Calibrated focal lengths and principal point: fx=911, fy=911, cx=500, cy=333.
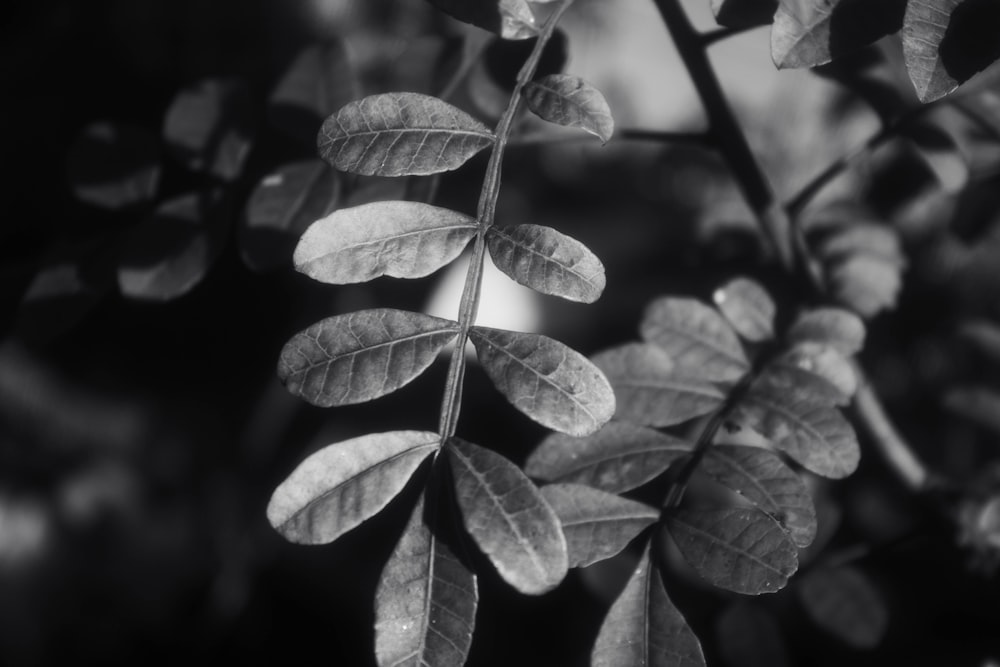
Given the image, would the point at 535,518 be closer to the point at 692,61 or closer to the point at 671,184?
the point at 692,61

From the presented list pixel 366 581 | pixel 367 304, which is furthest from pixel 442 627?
pixel 366 581

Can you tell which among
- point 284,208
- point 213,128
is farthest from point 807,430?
point 213,128

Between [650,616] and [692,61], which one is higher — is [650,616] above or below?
below

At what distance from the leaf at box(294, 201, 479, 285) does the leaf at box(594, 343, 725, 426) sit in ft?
0.50

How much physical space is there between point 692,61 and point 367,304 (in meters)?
0.74

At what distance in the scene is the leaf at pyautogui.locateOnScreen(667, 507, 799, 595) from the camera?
41 cm

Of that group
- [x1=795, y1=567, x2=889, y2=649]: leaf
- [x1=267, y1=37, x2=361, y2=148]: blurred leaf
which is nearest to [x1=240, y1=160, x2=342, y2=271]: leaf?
[x1=267, y1=37, x2=361, y2=148]: blurred leaf

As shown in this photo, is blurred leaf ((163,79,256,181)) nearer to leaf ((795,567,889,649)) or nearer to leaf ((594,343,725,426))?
leaf ((594,343,725,426))

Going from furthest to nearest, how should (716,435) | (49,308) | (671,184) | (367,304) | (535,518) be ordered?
(671,184) < (367,304) < (49,308) < (716,435) < (535,518)

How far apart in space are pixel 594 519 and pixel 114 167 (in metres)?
0.48

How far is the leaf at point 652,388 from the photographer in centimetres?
55

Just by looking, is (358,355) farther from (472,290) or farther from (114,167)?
(114,167)

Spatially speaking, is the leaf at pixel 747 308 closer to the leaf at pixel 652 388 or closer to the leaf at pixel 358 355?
the leaf at pixel 652 388

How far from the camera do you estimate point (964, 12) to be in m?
0.44
